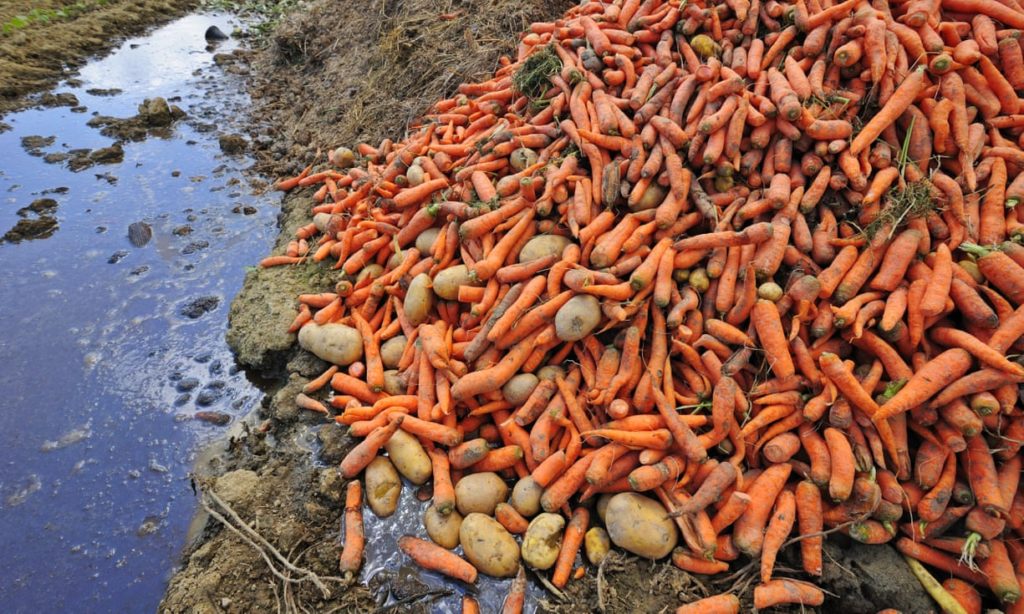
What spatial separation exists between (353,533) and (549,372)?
4.95 ft

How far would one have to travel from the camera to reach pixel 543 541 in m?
2.88


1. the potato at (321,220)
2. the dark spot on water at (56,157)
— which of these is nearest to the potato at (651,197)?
the potato at (321,220)

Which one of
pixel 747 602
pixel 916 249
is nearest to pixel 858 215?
pixel 916 249

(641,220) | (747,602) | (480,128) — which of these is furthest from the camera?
(480,128)

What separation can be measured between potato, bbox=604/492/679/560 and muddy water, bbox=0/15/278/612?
265 centimetres

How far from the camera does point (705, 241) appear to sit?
10.8ft

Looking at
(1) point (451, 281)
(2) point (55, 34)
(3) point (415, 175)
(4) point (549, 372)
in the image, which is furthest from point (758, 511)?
(2) point (55, 34)

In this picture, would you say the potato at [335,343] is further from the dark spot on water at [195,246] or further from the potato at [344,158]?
the potato at [344,158]

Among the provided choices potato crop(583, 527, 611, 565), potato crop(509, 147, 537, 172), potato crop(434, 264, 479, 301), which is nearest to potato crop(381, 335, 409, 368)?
potato crop(434, 264, 479, 301)

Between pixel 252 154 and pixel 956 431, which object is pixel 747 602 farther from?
pixel 252 154

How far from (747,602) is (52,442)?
15.4 ft

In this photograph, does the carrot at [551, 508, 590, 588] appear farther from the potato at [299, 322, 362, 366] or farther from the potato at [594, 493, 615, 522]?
the potato at [299, 322, 362, 366]

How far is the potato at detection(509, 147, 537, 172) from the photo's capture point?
420 cm

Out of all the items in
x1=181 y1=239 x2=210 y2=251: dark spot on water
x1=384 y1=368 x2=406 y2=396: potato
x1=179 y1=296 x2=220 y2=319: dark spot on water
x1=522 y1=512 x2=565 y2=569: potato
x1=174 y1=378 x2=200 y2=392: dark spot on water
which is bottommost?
x1=174 y1=378 x2=200 y2=392: dark spot on water
